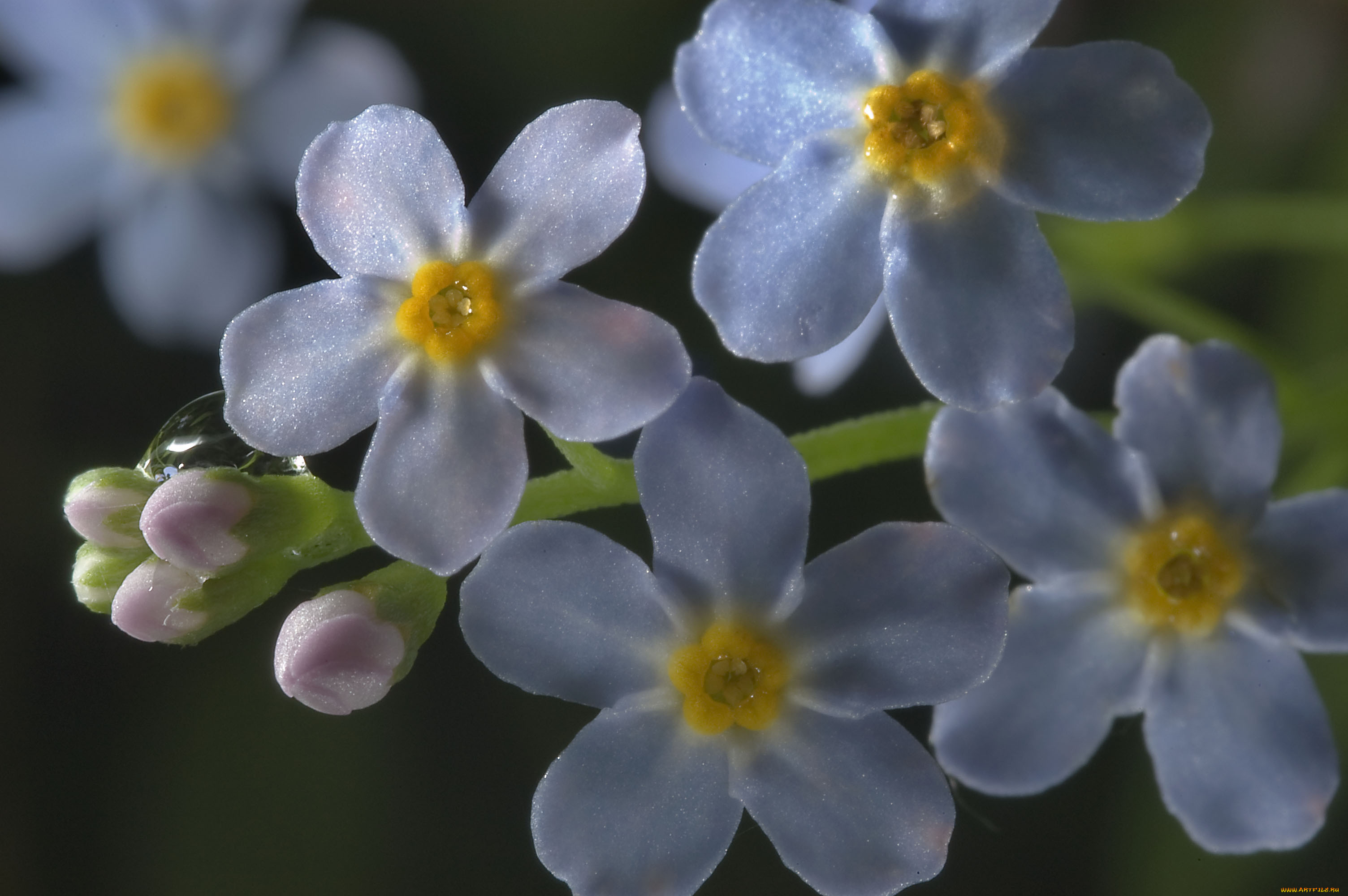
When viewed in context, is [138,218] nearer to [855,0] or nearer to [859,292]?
[855,0]

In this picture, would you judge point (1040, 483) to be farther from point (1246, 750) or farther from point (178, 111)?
point (178, 111)

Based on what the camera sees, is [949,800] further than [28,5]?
No

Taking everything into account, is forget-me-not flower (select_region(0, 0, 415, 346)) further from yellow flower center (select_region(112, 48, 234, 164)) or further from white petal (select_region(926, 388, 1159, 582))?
white petal (select_region(926, 388, 1159, 582))

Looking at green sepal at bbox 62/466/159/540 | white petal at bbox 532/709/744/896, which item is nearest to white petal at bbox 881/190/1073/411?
white petal at bbox 532/709/744/896

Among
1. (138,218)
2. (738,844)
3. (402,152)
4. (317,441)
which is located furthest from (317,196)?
(138,218)

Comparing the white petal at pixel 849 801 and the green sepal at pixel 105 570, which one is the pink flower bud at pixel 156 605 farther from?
the white petal at pixel 849 801
